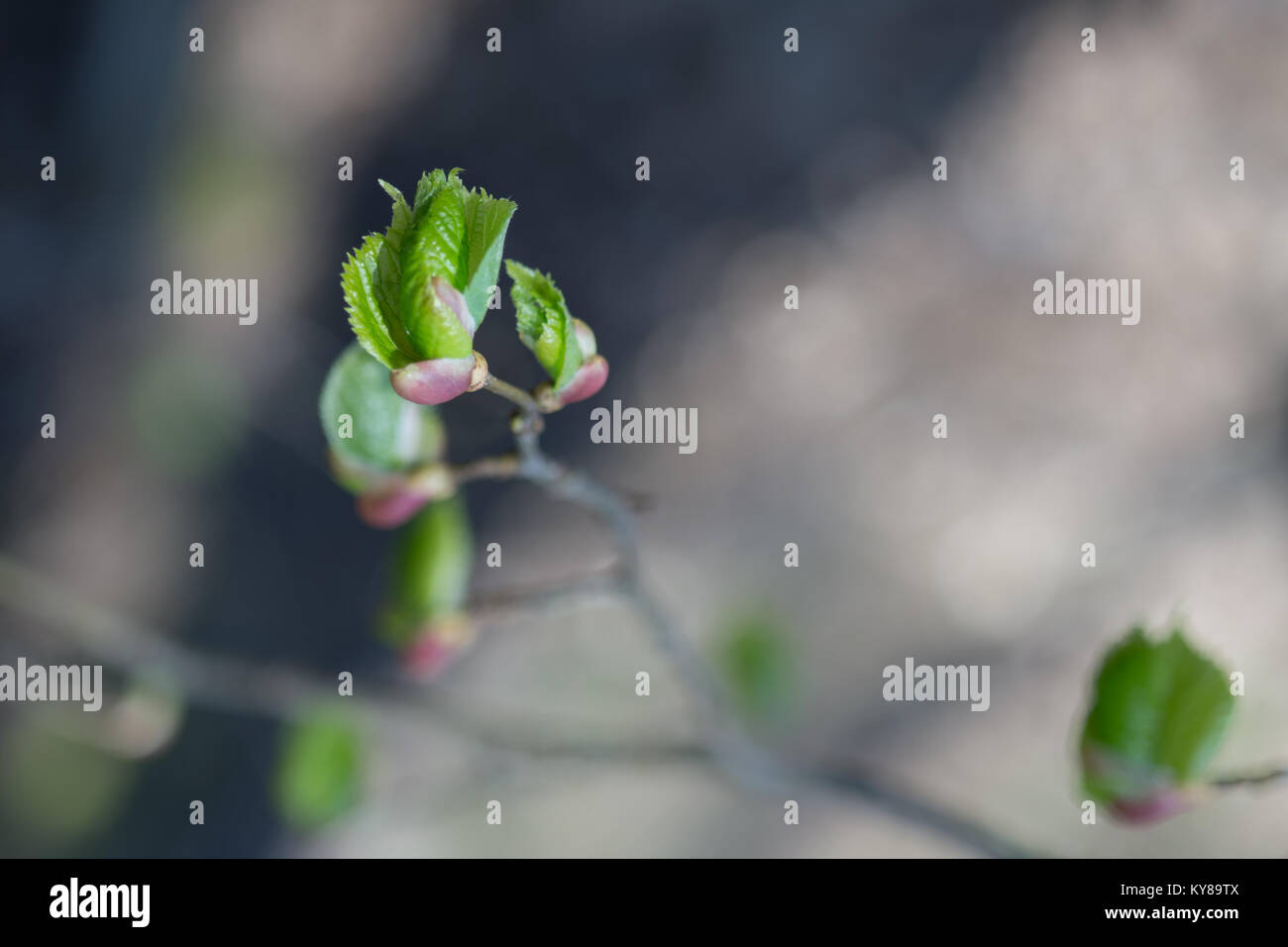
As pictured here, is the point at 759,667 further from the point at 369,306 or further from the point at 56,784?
the point at 56,784

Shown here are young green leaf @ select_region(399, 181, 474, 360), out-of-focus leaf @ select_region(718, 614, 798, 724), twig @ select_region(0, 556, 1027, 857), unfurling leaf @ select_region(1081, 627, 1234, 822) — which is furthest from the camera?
out-of-focus leaf @ select_region(718, 614, 798, 724)

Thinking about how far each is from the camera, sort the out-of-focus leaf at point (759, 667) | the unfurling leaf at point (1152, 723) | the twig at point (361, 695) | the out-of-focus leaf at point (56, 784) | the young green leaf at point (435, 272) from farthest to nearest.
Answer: the out-of-focus leaf at point (56, 784)
the out-of-focus leaf at point (759, 667)
the twig at point (361, 695)
the unfurling leaf at point (1152, 723)
the young green leaf at point (435, 272)

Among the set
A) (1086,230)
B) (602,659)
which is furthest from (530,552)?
(1086,230)

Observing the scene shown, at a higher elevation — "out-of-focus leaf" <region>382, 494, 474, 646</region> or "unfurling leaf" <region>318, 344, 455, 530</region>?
"unfurling leaf" <region>318, 344, 455, 530</region>

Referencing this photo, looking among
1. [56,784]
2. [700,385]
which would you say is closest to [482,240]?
[700,385]

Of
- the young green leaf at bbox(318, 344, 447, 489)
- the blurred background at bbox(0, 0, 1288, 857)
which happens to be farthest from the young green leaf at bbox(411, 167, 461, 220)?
the blurred background at bbox(0, 0, 1288, 857)

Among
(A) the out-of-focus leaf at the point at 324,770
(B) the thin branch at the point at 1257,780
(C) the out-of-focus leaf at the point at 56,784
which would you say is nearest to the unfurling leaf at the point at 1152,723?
(B) the thin branch at the point at 1257,780

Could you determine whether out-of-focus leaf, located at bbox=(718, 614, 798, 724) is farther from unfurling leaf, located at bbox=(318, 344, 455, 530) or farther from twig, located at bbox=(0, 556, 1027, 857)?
unfurling leaf, located at bbox=(318, 344, 455, 530)

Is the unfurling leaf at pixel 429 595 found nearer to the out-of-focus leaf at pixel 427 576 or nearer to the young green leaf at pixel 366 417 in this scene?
the out-of-focus leaf at pixel 427 576
